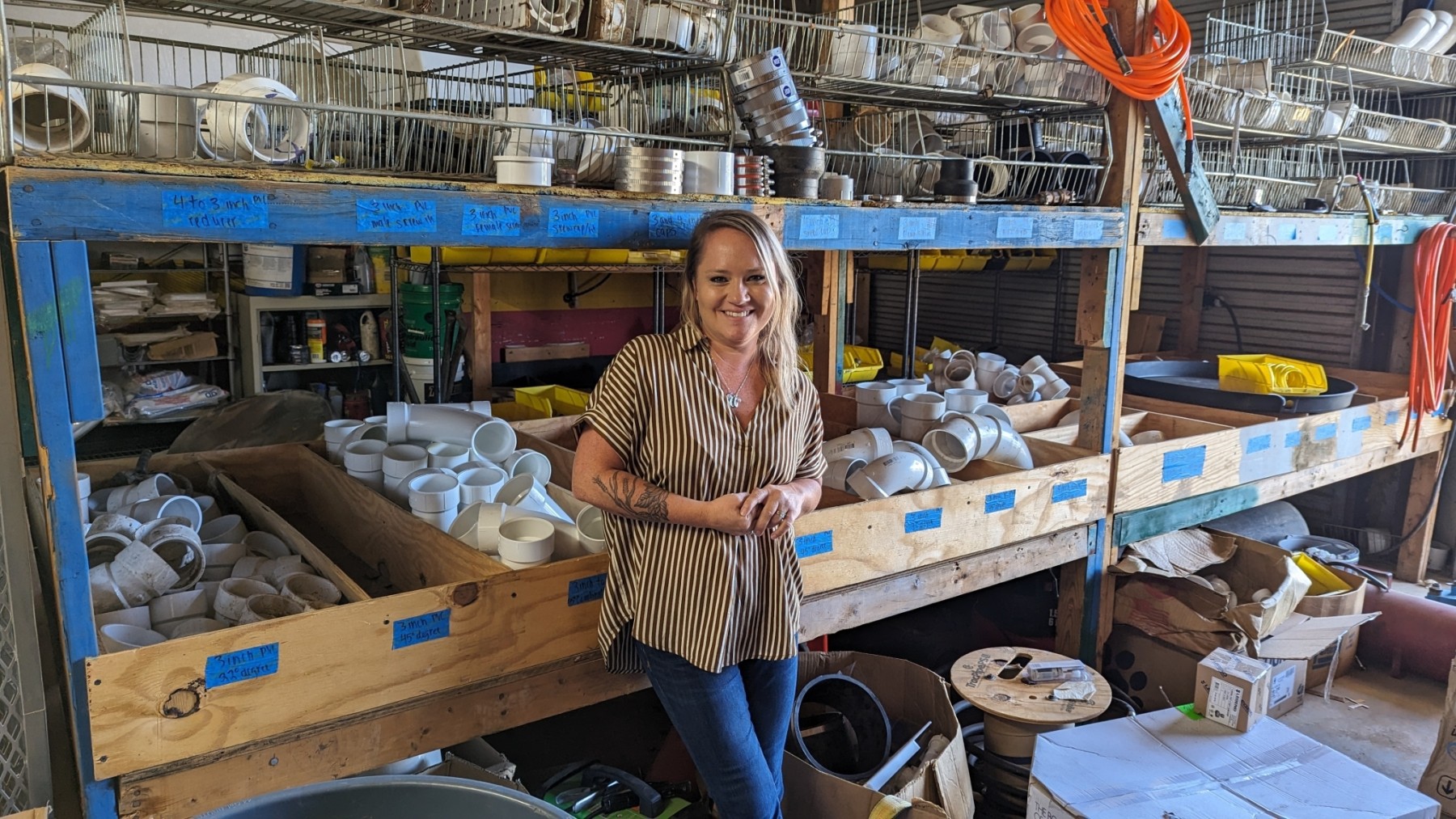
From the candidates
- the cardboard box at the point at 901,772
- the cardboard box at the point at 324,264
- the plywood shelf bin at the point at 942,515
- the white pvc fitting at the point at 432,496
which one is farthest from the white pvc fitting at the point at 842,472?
the cardboard box at the point at 324,264

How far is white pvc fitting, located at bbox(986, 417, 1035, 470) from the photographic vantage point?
3.17 metres

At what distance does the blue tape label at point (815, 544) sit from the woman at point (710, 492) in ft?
1.47

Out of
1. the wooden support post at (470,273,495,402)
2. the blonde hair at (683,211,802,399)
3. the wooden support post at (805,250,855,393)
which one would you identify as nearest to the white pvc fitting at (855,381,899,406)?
the wooden support post at (805,250,855,393)

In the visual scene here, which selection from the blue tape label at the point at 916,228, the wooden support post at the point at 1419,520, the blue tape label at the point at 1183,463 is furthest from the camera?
the wooden support post at the point at 1419,520

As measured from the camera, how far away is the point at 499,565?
2037mm

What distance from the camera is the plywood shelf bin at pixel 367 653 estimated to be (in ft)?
5.31

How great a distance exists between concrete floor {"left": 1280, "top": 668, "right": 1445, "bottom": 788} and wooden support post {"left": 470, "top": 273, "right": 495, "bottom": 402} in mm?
3722

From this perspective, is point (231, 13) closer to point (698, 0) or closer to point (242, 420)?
point (698, 0)

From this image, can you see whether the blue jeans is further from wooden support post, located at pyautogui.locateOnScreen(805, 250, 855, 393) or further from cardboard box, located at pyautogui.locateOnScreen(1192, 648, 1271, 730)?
wooden support post, located at pyautogui.locateOnScreen(805, 250, 855, 393)

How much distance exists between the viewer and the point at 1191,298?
239 inches

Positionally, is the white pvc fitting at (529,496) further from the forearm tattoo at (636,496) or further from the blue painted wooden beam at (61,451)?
the blue painted wooden beam at (61,451)

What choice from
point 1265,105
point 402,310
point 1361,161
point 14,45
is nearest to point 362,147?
point 14,45

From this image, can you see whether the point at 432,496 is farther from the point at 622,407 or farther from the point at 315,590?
the point at 622,407

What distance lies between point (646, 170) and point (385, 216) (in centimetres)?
59
